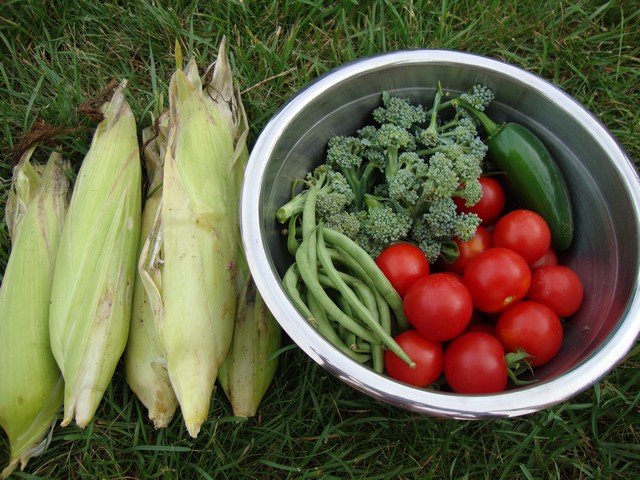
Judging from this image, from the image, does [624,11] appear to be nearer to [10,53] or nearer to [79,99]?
[79,99]

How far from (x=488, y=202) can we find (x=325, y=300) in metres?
0.74

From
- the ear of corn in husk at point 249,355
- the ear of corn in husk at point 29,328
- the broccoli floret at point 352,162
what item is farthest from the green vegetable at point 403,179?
the ear of corn in husk at point 29,328

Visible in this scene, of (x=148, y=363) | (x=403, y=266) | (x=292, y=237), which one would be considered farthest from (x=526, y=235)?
(x=148, y=363)

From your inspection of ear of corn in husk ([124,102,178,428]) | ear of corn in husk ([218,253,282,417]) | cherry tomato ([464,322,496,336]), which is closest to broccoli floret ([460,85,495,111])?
cherry tomato ([464,322,496,336])

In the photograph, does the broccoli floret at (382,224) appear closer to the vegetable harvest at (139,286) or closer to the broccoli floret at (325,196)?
the broccoli floret at (325,196)

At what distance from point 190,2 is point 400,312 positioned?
1868 mm

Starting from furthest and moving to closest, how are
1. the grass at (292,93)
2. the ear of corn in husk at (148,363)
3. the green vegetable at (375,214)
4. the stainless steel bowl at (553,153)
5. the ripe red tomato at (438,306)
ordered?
the grass at (292,93) < the ear of corn in husk at (148,363) < the green vegetable at (375,214) < the ripe red tomato at (438,306) < the stainless steel bowl at (553,153)

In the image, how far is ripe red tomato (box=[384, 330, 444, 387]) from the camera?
176 centimetres

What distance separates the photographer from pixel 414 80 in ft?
6.75

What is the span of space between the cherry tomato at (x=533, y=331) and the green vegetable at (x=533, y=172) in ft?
1.17

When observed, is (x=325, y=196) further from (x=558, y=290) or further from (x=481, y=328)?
(x=558, y=290)

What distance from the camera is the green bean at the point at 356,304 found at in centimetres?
171

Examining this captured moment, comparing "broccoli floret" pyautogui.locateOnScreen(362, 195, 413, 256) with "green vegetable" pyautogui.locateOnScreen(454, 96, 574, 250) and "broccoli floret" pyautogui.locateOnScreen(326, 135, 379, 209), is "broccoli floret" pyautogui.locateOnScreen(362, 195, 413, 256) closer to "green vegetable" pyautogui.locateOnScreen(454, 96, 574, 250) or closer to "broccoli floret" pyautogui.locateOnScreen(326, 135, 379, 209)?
"broccoli floret" pyautogui.locateOnScreen(326, 135, 379, 209)

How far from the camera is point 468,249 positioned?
78.7 inches
